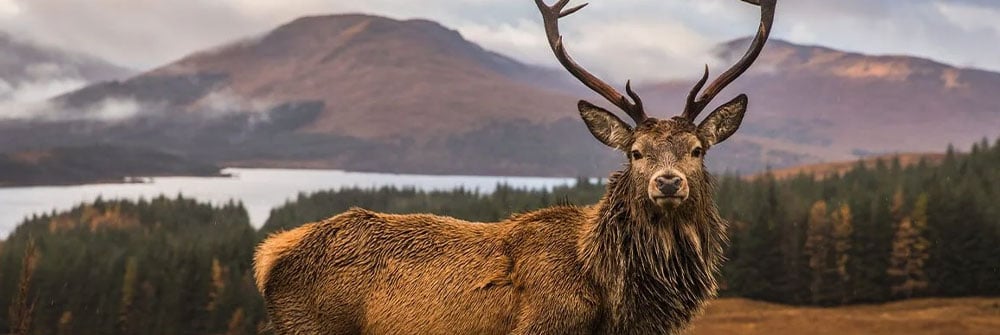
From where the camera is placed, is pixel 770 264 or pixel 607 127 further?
pixel 770 264

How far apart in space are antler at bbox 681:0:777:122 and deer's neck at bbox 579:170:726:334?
0.80 m

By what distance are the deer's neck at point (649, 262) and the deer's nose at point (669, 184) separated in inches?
19.5

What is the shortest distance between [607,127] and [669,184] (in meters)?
1.21

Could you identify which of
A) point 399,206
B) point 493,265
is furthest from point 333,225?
point 399,206

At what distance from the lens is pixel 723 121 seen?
904 cm

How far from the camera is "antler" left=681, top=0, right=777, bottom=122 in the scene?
29.5 feet

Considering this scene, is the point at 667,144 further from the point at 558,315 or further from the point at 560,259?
the point at 558,315

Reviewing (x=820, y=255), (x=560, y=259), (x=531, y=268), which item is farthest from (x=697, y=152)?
(x=820, y=255)

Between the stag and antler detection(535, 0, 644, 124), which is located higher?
antler detection(535, 0, 644, 124)

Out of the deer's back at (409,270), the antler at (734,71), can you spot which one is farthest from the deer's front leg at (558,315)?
the antler at (734,71)

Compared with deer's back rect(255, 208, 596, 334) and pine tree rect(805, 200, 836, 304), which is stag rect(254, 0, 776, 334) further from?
pine tree rect(805, 200, 836, 304)

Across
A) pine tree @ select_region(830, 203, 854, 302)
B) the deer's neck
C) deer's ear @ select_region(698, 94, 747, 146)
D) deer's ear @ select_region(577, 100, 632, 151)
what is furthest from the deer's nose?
pine tree @ select_region(830, 203, 854, 302)

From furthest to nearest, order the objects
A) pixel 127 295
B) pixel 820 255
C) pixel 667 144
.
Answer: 1. pixel 820 255
2. pixel 127 295
3. pixel 667 144

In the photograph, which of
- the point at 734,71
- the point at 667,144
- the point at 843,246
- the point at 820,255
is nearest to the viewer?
the point at 667,144
